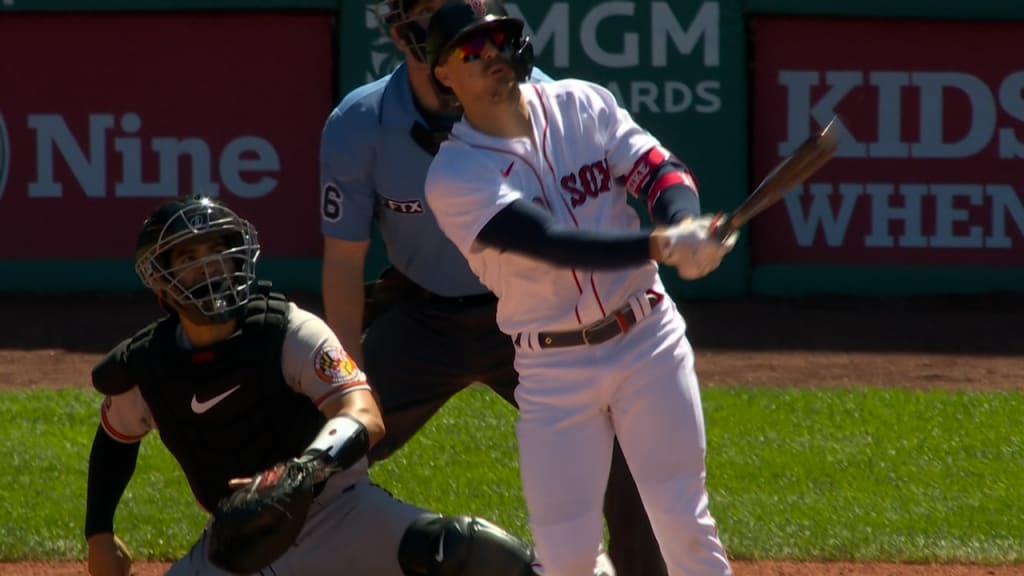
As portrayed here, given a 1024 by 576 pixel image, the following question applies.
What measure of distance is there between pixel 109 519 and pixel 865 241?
764 cm

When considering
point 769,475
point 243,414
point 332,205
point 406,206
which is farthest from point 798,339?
point 243,414

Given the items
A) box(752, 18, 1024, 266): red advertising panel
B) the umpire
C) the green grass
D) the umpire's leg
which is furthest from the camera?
box(752, 18, 1024, 266): red advertising panel

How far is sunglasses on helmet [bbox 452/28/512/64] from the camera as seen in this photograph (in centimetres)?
397

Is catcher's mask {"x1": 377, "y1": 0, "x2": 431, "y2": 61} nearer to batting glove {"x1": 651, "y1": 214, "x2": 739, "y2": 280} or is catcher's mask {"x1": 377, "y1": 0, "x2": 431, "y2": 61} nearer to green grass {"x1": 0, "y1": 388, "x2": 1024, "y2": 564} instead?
batting glove {"x1": 651, "y1": 214, "x2": 739, "y2": 280}

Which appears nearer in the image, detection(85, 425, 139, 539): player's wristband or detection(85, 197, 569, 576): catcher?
detection(85, 197, 569, 576): catcher

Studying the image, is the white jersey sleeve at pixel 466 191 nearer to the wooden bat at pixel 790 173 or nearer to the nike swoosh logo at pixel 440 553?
the wooden bat at pixel 790 173

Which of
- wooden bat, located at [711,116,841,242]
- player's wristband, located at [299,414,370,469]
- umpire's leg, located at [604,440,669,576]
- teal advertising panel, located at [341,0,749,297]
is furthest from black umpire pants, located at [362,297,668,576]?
teal advertising panel, located at [341,0,749,297]

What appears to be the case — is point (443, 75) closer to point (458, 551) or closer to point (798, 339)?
point (458, 551)

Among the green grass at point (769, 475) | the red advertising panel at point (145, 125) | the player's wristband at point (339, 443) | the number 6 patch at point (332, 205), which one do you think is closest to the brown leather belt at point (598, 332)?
the player's wristband at point (339, 443)

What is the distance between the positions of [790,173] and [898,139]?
25.5 feet

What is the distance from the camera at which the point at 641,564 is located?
15.3 feet

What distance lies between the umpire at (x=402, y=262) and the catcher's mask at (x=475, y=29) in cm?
69

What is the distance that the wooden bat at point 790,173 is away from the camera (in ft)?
12.0

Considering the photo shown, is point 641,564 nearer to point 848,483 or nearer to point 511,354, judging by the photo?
point 511,354
